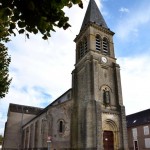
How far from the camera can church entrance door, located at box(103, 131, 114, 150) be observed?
2081cm

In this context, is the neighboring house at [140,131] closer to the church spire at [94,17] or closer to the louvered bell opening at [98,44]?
the louvered bell opening at [98,44]

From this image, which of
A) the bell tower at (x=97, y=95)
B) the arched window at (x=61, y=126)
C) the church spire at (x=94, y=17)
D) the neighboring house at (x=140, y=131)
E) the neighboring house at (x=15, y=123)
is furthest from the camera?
the neighboring house at (x=15, y=123)

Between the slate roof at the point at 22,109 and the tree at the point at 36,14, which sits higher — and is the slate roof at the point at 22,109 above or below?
above

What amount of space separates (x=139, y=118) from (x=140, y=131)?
3313mm

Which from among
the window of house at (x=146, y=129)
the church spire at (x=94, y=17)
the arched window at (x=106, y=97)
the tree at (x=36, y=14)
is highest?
the church spire at (x=94, y=17)

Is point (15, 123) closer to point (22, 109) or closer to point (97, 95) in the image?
point (22, 109)

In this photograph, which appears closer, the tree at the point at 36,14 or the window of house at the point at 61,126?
the tree at the point at 36,14

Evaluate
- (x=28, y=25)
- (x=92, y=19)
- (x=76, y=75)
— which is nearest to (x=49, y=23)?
(x=28, y=25)

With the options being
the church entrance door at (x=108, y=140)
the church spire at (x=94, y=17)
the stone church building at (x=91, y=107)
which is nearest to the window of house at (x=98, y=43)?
the stone church building at (x=91, y=107)

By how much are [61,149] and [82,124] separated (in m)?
3.63

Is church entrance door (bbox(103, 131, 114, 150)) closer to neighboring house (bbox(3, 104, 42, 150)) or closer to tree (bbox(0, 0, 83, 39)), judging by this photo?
tree (bbox(0, 0, 83, 39))

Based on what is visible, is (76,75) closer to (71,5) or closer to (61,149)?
(61,149)

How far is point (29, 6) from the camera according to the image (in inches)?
102

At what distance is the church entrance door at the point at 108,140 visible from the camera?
20.8m
